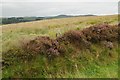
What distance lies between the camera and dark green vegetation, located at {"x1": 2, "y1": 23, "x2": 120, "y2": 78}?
43.1ft

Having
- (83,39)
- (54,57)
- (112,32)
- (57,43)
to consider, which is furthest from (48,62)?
(112,32)

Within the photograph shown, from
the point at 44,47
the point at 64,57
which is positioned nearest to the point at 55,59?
the point at 64,57

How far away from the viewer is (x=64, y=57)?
Answer: 14.2 meters

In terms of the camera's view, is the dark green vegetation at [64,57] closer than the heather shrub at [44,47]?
Yes

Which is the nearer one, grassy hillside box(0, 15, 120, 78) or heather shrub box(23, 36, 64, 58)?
grassy hillside box(0, 15, 120, 78)

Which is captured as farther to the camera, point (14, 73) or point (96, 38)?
point (96, 38)

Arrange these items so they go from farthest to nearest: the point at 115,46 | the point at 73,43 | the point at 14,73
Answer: the point at 115,46
the point at 73,43
the point at 14,73

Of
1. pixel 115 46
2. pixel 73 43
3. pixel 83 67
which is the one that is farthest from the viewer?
pixel 115 46

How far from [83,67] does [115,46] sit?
3532 millimetres

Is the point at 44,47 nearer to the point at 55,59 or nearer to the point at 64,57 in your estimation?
Result: the point at 55,59

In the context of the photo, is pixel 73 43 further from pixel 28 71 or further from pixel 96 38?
pixel 28 71

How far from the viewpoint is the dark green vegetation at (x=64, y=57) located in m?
13.1

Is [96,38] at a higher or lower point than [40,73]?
higher

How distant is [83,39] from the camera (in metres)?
15.7
